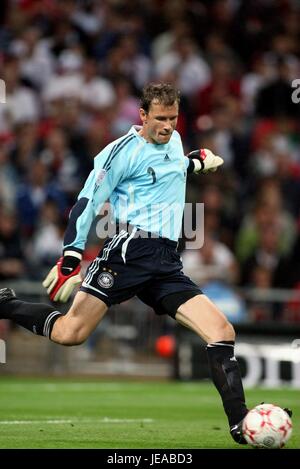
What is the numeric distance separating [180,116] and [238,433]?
10851mm

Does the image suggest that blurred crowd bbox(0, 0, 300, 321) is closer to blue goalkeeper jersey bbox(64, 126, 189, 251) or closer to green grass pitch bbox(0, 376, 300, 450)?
green grass pitch bbox(0, 376, 300, 450)

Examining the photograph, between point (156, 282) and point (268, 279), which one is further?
point (268, 279)

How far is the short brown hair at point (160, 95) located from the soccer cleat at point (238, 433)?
2282 millimetres

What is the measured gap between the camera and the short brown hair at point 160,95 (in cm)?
810

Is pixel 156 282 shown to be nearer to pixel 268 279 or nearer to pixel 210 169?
pixel 210 169

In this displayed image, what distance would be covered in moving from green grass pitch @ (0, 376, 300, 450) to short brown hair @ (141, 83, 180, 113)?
2362mm

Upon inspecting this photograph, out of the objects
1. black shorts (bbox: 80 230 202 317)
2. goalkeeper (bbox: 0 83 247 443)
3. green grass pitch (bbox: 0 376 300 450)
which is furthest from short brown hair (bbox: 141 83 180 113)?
green grass pitch (bbox: 0 376 300 450)

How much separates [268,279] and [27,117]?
14.5ft

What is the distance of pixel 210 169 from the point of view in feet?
29.5

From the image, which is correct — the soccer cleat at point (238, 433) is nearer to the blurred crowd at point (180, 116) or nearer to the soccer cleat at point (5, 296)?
the soccer cleat at point (5, 296)

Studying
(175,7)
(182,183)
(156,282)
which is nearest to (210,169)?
(182,183)

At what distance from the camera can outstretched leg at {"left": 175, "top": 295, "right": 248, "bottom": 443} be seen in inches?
305
